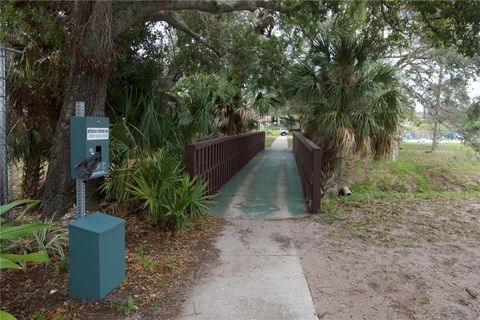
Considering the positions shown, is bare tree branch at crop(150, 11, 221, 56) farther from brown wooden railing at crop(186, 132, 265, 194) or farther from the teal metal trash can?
the teal metal trash can

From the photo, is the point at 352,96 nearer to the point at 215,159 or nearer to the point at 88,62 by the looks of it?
the point at 215,159

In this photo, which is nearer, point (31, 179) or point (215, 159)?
point (31, 179)

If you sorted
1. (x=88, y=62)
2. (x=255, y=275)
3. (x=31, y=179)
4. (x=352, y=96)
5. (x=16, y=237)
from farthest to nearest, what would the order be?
(x=352, y=96), (x=31, y=179), (x=88, y=62), (x=255, y=275), (x=16, y=237)

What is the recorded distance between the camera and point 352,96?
25.7ft

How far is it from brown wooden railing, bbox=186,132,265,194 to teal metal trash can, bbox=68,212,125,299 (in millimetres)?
3032

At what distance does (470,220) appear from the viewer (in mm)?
5926

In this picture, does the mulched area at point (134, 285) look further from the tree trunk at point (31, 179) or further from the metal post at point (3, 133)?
the tree trunk at point (31, 179)

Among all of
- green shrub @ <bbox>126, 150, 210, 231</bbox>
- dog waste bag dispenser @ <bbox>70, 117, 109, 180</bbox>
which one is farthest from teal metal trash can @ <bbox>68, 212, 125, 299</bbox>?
green shrub @ <bbox>126, 150, 210, 231</bbox>

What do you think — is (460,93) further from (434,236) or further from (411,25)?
(434,236)

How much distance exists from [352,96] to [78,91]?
5.48m

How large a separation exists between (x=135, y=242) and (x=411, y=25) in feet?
21.4

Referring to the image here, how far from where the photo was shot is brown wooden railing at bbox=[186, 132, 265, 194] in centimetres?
591

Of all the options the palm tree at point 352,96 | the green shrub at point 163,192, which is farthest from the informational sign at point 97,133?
the palm tree at point 352,96

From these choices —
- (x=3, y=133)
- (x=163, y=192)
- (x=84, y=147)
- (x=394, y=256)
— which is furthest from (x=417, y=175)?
(x=3, y=133)
